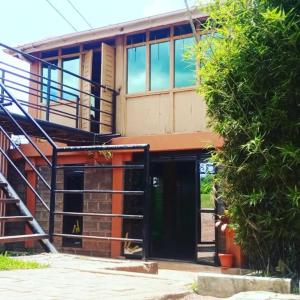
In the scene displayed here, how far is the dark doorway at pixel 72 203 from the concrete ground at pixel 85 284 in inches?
221

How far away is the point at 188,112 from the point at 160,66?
1.37 metres

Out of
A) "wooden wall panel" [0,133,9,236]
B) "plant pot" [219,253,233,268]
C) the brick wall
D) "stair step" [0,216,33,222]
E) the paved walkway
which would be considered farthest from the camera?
"wooden wall panel" [0,133,9,236]

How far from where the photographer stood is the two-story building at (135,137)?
9562mm

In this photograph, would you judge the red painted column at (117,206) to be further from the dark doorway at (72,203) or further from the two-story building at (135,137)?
the dark doorway at (72,203)

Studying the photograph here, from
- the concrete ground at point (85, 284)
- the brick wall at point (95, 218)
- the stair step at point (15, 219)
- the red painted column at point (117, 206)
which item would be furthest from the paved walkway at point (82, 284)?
the brick wall at point (95, 218)

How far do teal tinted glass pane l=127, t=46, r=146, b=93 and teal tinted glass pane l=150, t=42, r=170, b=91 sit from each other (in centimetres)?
21

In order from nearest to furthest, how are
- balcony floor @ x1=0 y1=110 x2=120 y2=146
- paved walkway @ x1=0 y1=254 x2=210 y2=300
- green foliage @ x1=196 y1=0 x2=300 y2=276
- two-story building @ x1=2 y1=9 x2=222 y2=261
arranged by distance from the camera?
paved walkway @ x1=0 y1=254 x2=210 y2=300 < green foliage @ x1=196 y1=0 x2=300 y2=276 < balcony floor @ x1=0 y1=110 x2=120 y2=146 < two-story building @ x1=2 y1=9 x2=222 y2=261

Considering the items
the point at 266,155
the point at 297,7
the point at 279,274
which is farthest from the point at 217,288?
the point at 297,7

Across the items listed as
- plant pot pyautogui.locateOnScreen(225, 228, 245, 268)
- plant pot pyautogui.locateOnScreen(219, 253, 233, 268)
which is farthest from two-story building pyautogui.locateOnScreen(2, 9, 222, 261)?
plant pot pyautogui.locateOnScreen(219, 253, 233, 268)

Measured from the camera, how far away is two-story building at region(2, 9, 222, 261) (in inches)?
376

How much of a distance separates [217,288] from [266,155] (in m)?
1.22

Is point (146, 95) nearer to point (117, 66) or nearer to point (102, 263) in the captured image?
point (117, 66)

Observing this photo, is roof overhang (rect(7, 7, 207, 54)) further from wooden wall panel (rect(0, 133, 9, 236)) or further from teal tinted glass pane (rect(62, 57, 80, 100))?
wooden wall panel (rect(0, 133, 9, 236))

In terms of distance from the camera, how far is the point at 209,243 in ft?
29.7
